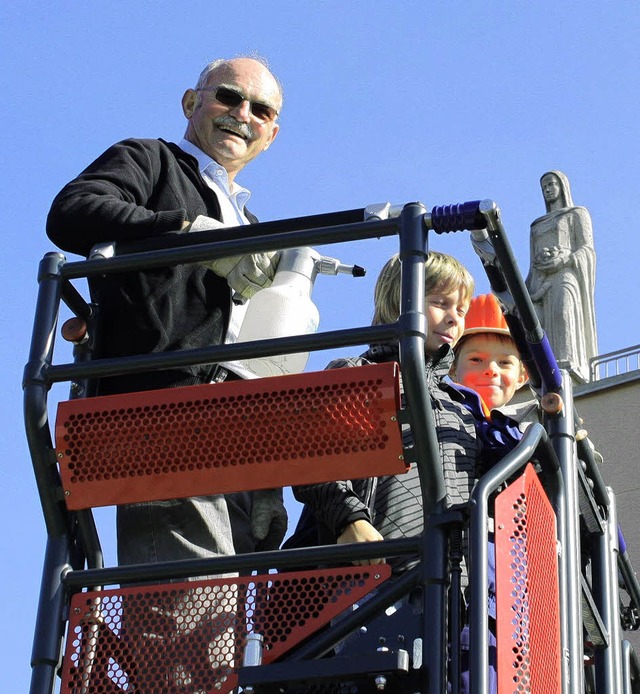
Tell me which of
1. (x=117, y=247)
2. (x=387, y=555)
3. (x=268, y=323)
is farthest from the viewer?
(x=268, y=323)

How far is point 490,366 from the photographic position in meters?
5.02

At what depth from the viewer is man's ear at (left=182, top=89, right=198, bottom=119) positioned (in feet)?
15.1

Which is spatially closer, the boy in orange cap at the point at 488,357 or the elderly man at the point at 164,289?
the elderly man at the point at 164,289

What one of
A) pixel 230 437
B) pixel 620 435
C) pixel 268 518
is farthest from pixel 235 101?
pixel 620 435

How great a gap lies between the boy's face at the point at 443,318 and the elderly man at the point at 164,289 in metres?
0.52

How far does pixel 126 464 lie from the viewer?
3502 millimetres

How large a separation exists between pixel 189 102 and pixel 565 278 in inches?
331

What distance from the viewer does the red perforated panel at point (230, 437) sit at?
3.37 m

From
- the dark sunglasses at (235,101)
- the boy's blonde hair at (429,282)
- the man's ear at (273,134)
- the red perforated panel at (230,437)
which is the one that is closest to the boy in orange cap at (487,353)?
the boy's blonde hair at (429,282)

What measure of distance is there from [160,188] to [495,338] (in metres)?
1.38

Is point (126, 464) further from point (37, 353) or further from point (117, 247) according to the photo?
point (117, 247)

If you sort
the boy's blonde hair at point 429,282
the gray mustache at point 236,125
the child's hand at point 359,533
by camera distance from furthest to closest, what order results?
1. the gray mustache at point 236,125
2. the boy's blonde hair at point 429,282
3. the child's hand at point 359,533

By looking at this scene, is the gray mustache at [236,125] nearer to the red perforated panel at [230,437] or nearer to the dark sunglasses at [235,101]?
the dark sunglasses at [235,101]

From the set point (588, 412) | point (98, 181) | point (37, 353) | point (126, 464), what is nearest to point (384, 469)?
point (126, 464)
